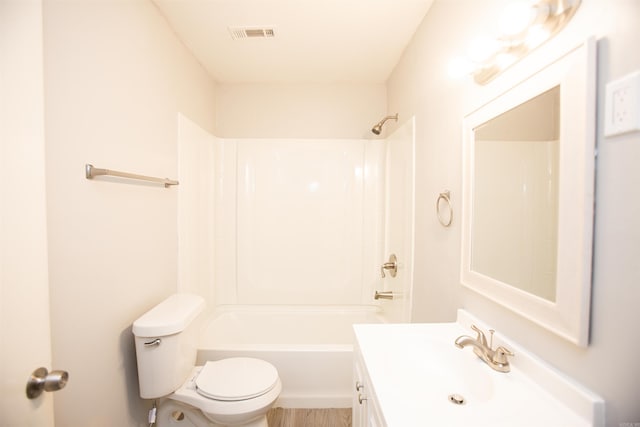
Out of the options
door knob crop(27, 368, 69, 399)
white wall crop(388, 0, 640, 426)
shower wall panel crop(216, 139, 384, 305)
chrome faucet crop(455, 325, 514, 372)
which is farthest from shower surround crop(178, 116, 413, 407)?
door knob crop(27, 368, 69, 399)

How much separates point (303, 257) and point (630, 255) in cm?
214

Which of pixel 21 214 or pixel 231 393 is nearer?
pixel 21 214

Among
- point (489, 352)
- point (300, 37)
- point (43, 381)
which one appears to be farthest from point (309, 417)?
point (300, 37)

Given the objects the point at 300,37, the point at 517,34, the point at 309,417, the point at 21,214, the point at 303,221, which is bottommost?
the point at 309,417

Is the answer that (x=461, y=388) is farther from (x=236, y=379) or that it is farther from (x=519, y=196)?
(x=236, y=379)

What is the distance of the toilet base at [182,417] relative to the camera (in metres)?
1.42

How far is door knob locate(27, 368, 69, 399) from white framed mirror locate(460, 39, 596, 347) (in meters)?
1.22

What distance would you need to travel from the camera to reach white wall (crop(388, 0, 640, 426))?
53cm

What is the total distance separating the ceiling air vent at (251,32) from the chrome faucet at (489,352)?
196cm

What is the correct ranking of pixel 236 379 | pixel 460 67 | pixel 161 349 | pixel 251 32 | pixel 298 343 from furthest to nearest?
pixel 298 343 → pixel 251 32 → pixel 236 379 → pixel 161 349 → pixel 460 67

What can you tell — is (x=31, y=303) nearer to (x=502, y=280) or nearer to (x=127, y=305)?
(x=127, y=305)

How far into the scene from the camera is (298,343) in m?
2.39

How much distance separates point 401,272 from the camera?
196 centimetres

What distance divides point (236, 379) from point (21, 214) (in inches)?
48.8
